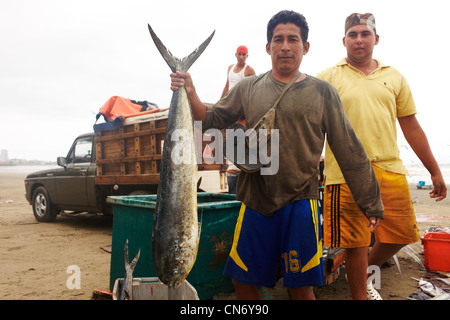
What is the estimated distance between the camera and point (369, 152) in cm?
270

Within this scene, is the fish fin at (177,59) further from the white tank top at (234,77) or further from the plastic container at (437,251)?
the plastic container at (437,251)

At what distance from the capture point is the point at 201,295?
296cm

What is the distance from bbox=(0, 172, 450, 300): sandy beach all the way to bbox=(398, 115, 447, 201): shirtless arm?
50.7 inches

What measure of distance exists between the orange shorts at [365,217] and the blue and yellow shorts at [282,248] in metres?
0.72

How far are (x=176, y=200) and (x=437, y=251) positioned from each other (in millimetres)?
3882

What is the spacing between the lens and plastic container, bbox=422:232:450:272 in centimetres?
400

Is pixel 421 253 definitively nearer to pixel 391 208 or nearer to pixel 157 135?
pixel 391 208

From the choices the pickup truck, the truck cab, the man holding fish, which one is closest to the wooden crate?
the pickup truck

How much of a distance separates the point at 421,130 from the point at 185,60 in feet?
7.59

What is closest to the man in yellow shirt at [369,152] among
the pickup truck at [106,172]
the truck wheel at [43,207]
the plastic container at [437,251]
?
the plastic container at [437,251]

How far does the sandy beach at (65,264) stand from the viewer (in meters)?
3.62

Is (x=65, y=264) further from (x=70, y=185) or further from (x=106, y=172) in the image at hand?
(x=70, y=185)

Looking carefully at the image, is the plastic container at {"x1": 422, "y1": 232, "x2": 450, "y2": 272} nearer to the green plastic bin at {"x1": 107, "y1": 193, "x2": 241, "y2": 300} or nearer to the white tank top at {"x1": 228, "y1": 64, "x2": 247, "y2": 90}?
the green plastic bin at {"x1": 107, "y1": 193, "x2": 241, "y2": 300}
